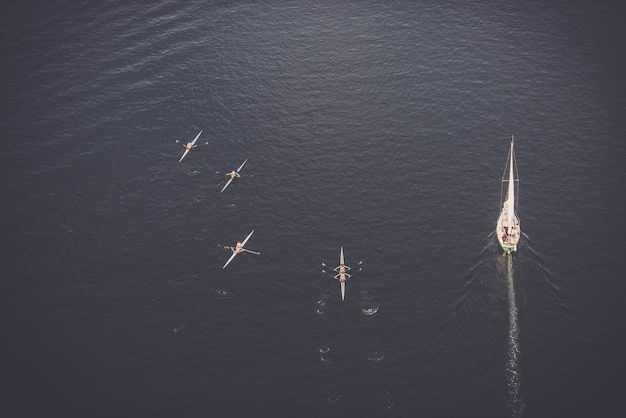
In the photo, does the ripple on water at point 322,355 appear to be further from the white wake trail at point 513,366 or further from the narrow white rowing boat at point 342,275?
the white wake trail at point 513,366

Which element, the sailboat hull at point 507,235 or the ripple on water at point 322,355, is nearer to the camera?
the ripple on water at point 322,355

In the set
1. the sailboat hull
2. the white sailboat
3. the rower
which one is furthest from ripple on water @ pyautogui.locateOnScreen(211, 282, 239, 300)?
the white sailboat

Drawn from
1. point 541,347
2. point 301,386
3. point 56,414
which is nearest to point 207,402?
point 301,386

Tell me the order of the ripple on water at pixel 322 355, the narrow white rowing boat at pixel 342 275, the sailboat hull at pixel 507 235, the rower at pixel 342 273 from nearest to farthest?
the ripple on water at pixel 322 355 < the narrow white rowing boat at pixel 342 275 < the rower at pixel 342 273 < the sailboat hull at pixel 507 235

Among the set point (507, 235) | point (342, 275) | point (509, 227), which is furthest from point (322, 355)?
point (509, 227)

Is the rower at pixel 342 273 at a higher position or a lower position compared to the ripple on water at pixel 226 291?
higher

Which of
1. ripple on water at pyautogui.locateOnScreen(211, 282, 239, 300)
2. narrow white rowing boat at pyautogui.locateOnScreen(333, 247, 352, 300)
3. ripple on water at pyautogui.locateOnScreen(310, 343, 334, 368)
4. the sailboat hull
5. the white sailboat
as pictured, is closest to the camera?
ripple on water at pyautogui.locateOnScreen(310, 343, 334, 368)

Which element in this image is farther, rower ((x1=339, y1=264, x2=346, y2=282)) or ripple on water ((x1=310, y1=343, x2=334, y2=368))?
rower ((x1=339, y1=264, x2=346, y2=282))

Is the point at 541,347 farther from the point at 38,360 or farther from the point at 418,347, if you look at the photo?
the point at 38,360

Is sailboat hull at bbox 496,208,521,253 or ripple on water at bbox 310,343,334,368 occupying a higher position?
sailboat hull at bbox 496,208,521,253

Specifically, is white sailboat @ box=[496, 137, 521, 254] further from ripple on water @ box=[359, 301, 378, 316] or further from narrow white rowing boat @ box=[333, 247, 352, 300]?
narrow white rowing boat @ box=[333, 247, 352, 300]

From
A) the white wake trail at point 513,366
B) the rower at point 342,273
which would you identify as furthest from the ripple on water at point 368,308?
the white wake trail at point 513,366

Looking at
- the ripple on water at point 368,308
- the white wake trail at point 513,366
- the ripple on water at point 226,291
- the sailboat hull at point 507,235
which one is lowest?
the white wake trail at point 513,366
